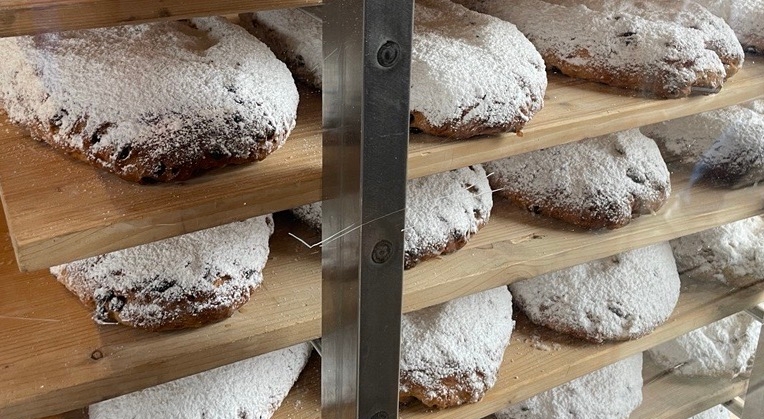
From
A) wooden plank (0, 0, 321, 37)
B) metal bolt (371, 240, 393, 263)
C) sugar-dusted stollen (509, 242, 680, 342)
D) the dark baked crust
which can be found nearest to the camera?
wooden plank (0, 0, 321, 37)

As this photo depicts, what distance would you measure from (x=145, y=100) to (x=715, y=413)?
1.00 m

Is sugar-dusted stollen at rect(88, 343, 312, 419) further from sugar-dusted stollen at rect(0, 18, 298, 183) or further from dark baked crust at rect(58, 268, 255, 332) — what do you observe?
sugar-dusted stollen at rect(0, 18, 298, 183)

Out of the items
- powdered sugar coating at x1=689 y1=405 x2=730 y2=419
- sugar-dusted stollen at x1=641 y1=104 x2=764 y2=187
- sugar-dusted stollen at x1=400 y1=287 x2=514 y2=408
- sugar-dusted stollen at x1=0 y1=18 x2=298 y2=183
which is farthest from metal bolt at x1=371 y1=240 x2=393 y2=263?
powdered sugar coating at x1=689 y1=405 x2=730 y2=419

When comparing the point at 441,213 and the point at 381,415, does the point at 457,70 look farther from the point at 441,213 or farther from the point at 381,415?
the point at 381,415

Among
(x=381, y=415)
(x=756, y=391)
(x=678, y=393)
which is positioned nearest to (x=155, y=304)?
(x=381, y=415)

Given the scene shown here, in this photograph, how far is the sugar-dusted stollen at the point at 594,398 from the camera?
3.94ft

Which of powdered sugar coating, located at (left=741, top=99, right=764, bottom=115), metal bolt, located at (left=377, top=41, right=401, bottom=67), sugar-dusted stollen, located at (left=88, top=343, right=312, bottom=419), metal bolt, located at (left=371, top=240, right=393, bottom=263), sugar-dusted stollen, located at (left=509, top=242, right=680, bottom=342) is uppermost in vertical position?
metal bolt, located at (left=377, top=41, right=401, bottom=67)

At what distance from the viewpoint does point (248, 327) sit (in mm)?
861

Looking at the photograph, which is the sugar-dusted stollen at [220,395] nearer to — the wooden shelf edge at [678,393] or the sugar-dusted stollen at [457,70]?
the sugar-dusted stollen at [457,70]

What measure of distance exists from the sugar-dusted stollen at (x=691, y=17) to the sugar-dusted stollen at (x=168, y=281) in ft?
1.79

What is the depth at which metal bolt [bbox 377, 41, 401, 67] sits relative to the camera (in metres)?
0.63

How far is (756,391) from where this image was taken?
4.28ft

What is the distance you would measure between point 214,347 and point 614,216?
545 millimetres

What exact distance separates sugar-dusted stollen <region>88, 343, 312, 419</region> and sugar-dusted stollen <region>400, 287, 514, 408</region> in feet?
0.48
